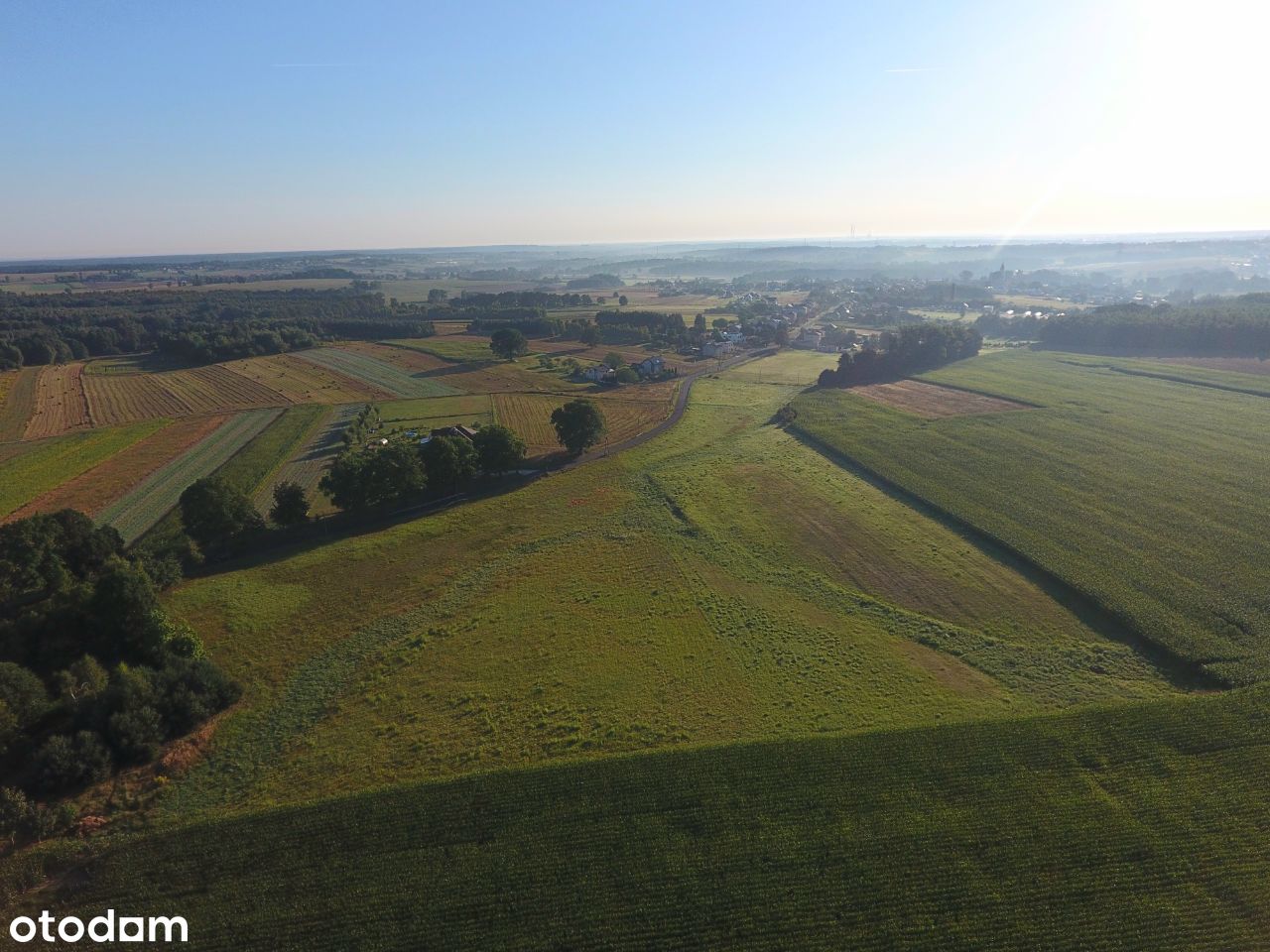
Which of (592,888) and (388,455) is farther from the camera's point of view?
(388,455)

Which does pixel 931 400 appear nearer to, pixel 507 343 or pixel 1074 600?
pixel 1074 600

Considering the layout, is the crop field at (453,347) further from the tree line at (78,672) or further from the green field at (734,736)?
the tree line at (78,672)

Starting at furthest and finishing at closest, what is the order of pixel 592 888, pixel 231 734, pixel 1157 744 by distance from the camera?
1. pixel 231 734
2. pixel 1157 744
3. pixel 592 888

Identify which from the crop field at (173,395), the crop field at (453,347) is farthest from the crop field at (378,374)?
the crop field at (173,395)

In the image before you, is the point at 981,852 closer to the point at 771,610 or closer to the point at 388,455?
the point at 771,610

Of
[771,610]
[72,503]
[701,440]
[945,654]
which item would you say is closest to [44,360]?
[72,503]

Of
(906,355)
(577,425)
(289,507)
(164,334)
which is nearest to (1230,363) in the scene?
(906,355)

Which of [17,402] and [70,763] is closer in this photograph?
[70,763]
